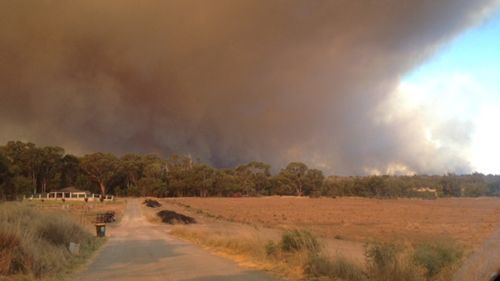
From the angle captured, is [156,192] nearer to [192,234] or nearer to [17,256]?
[192,234]

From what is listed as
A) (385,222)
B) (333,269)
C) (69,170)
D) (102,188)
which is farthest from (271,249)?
(69,170)

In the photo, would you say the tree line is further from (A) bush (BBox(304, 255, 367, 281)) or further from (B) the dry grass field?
(A) bush (BBox(304, 255, 367, 281))

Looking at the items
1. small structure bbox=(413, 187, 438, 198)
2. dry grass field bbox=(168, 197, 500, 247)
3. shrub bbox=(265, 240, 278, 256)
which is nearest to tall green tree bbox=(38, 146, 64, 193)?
dry grass field bbox=(168, 197, 500, 247)

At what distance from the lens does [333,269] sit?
14031 mm

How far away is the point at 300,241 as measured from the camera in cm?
1781

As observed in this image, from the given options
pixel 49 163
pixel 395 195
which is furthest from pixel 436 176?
pixel 49 163

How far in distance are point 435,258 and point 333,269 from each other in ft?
8.90

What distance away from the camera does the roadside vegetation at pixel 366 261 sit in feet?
39.5

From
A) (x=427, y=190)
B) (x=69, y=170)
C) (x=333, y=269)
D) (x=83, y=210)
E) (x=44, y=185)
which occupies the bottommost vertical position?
(x=333, y=269)

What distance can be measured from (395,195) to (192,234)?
572 feet

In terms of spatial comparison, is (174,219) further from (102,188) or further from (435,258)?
(102,188)

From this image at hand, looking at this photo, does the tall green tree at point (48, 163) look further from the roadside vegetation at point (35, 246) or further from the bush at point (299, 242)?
the bush at point (299, 242)

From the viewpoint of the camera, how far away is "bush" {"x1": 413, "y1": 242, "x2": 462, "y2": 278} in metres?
12.6

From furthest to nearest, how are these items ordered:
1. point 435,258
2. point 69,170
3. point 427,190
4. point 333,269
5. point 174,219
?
1. point 69,170
2. point 427,190
3. point 174,219
4. point 333,269
5. point 435,258
